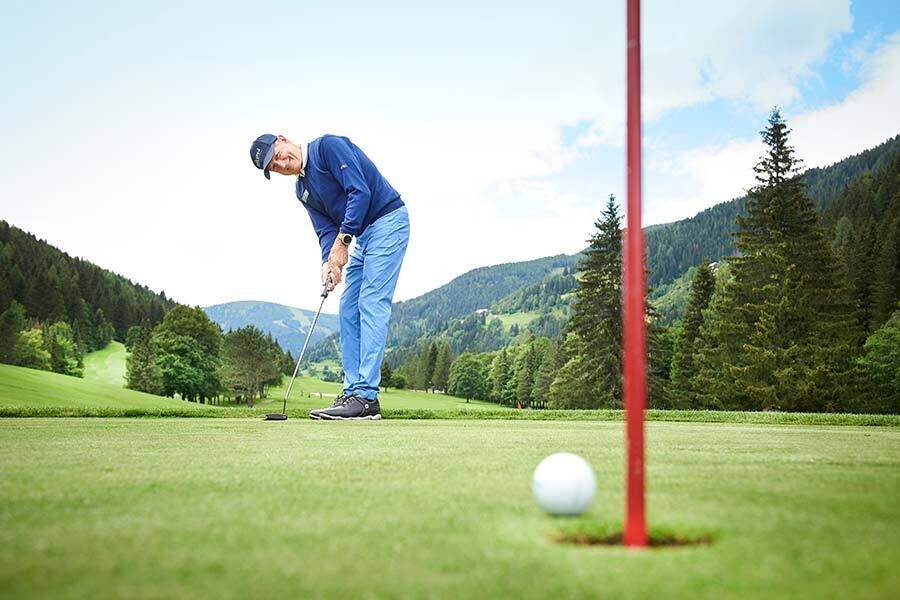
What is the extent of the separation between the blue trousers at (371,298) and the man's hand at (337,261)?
319 mm

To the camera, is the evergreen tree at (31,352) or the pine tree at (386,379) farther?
the pine tree at (386,379)

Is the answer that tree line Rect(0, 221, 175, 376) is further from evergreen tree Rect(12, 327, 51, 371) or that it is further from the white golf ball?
the white golf ball

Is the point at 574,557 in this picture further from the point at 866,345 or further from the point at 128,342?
the point at 128,342

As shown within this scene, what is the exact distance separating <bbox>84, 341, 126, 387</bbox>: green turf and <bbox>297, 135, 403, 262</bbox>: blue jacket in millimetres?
88453

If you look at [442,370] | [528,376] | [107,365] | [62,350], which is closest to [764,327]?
[528,376]

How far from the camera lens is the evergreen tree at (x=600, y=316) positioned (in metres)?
43.4

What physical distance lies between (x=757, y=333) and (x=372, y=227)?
3474 cm

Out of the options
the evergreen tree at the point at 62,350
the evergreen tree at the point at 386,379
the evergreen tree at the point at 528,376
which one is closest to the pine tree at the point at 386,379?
the evergreen tree at the point at 386,379

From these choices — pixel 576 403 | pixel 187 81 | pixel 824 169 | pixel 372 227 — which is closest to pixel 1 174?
pixel 187 81

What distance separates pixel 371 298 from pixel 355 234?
Answer: 776mm

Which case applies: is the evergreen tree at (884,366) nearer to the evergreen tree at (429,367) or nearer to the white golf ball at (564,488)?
the white golf ball at (564,488)

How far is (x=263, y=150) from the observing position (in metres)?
7.96

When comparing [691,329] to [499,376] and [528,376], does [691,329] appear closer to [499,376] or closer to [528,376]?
[528,376]

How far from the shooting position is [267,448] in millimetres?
4953
